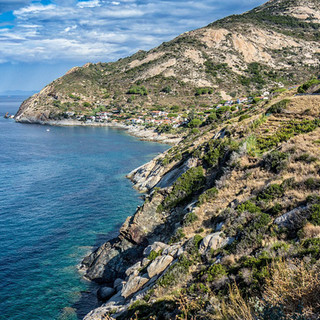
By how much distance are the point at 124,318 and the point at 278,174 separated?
11.8 m

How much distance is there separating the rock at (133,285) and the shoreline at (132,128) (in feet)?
238

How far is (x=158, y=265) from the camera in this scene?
52.4ft

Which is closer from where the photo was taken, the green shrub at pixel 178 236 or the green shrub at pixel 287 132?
the green shrub at pixel 178 236

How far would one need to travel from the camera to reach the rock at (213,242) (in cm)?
1411

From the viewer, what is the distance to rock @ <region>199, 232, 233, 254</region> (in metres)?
14.1

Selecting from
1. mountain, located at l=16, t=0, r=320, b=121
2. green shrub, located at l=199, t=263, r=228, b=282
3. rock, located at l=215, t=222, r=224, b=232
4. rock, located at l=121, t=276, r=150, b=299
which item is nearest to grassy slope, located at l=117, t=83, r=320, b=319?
green shrub, located at l=199, t=263, r=228, b=282

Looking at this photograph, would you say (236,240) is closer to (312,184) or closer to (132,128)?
(312,184)

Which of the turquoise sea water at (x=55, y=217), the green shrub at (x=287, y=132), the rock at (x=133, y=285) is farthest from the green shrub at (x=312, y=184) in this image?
the turquoise sea water at (x=55, y=217)

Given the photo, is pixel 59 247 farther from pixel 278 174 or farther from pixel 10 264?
pixel 278 174

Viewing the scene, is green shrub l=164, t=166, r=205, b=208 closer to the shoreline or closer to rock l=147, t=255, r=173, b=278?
rock l=147, t=255, r=173, b=278

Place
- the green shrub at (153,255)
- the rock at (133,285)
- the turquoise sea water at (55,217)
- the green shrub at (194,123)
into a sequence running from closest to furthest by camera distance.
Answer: the rock at (133,285)
the green shrub at (153,255)
the turquoise sea water at (55,217)
the green shrub at (194,123)

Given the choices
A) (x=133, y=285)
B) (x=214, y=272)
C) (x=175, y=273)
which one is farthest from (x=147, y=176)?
(x=214, y=272)

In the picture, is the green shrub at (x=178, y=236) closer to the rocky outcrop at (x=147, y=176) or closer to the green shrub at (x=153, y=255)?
the green shrub at (x=153, y=255)

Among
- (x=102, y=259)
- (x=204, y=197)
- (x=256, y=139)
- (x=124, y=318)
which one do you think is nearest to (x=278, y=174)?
(x=204, y=197)
